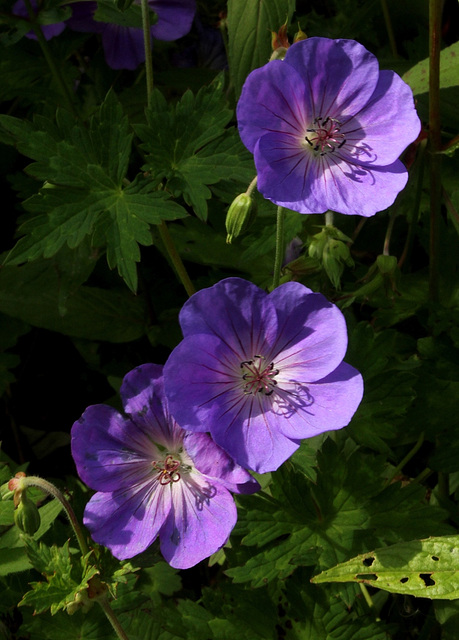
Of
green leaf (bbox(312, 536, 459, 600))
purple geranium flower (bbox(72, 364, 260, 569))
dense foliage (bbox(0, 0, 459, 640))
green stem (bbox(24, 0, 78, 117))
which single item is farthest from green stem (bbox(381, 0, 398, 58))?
green leaf (bbox(312, 536, 459, 600))

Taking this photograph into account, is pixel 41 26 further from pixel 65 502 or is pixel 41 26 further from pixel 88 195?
pixel 65 502

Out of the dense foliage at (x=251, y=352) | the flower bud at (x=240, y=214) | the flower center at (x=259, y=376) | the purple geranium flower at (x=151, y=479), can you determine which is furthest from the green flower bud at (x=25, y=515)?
the flower bud at (x=240, y=214)

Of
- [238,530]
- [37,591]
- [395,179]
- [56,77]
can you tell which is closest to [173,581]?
[238,530]

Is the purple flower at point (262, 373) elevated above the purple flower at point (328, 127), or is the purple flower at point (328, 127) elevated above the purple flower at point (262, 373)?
the purple flower at point (328, 127)

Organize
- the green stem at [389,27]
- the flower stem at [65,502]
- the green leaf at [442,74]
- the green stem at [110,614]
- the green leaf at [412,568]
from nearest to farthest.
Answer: the green leaf at [412,568]
the flower stem at [65,502]
the green stem at [110,614]
the green leaf at [442,74]
the green stem at [389,27]

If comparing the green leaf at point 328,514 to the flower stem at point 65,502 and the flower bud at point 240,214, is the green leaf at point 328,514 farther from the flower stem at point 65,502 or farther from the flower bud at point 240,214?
the flower bud at point 240,214

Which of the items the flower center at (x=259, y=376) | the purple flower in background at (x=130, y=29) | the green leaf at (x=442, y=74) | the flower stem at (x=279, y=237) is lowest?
the flower center at (x=259, y=376)

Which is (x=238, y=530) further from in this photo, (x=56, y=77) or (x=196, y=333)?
(x=56, y=77)
